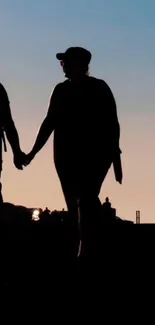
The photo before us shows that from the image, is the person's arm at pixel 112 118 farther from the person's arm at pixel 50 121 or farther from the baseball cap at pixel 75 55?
the person's arm at pixel 50 121

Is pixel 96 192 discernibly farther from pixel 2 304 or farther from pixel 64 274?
pixel 2 304

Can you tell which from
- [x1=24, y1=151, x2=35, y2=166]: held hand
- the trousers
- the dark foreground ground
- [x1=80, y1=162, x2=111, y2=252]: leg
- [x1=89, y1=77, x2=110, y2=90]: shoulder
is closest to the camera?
the dark foreground ground

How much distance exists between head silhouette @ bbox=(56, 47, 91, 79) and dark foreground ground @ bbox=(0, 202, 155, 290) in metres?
1.53

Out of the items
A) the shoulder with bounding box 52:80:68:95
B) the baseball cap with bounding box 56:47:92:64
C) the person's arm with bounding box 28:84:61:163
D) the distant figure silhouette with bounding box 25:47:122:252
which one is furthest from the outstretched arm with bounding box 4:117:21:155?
the baseball cap with bounding box 56:47:92:64

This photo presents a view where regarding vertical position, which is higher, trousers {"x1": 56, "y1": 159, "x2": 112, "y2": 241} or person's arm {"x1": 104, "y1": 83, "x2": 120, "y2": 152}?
person's arm {"x1": 104, "y1": 83, "x2": 120, "y2": 152}

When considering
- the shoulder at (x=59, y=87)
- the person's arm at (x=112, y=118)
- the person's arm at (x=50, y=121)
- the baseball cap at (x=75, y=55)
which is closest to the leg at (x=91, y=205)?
the person's arm at (x=112, y=118)

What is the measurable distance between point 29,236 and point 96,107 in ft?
8.09

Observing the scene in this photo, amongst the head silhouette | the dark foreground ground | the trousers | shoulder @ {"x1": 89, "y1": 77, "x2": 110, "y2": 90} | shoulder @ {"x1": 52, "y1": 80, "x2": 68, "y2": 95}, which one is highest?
the head silhouette

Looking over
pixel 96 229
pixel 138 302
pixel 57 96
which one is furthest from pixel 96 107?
pixel 138 302

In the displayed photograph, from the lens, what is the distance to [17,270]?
1148 cm

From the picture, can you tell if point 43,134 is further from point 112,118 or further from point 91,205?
point 91,205

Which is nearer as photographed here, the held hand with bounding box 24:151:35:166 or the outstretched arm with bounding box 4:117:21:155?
the outstretched arm with bounding box 4:117:21:155

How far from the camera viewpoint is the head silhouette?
12641 millimetres

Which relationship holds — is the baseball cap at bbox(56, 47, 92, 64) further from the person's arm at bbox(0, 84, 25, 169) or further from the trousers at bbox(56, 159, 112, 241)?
the person's arm at bbox(0, 84, 25, 169)
